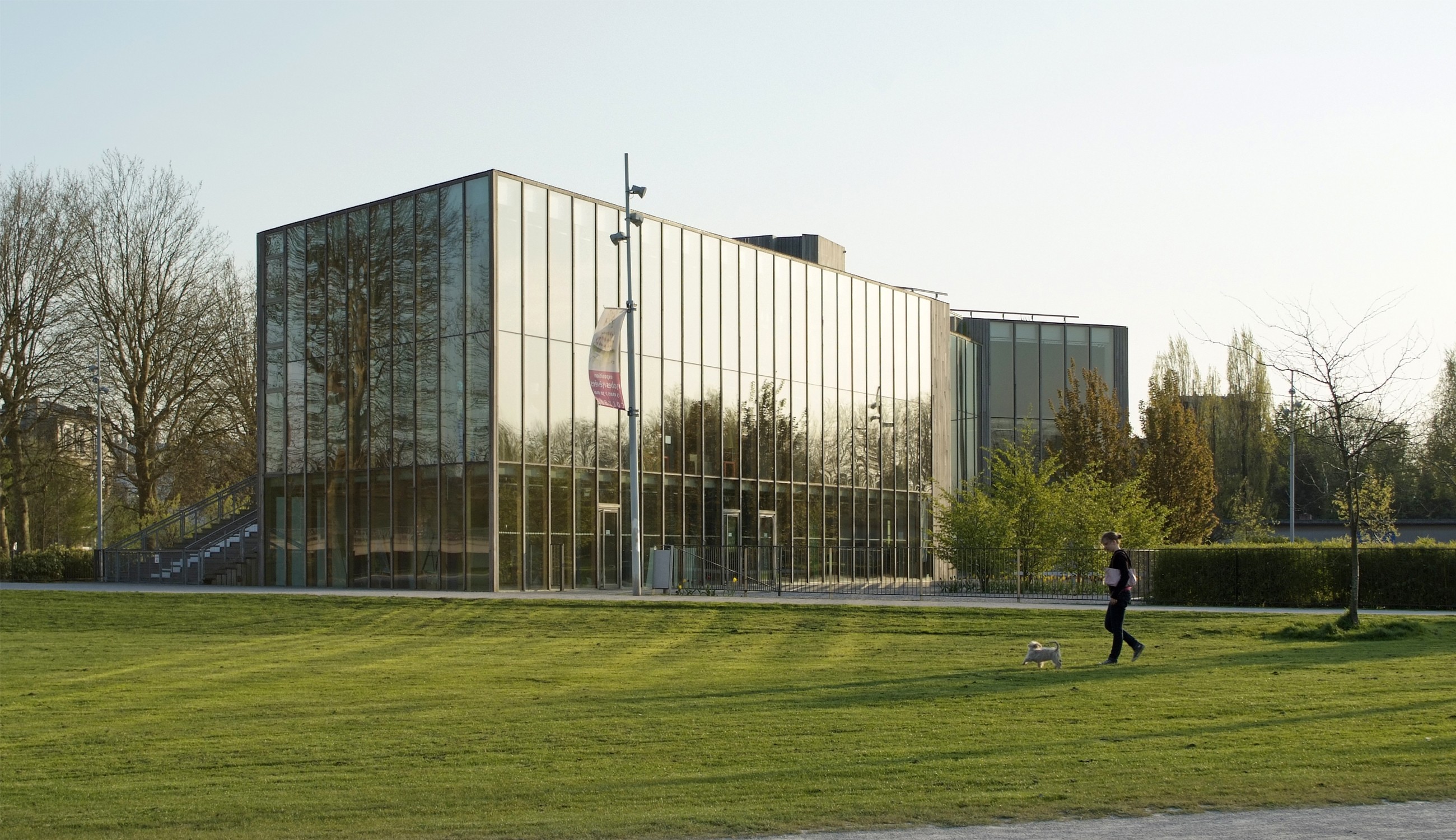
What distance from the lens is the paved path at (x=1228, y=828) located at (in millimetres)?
7824

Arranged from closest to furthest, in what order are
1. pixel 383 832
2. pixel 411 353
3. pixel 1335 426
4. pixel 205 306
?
pixel 383 832 → pixel 1335 426 → pixel 411 353 → pixel 205 306

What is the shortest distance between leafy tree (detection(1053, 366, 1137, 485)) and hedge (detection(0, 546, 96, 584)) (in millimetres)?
36119

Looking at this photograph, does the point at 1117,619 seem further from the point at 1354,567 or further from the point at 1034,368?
the point at 1034,368

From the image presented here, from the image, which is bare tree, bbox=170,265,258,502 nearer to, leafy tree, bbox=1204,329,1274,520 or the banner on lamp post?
the banner on lamp post

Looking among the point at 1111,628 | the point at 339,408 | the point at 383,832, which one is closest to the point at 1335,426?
the point at 1111,628

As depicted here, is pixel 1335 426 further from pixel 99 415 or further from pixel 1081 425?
pixel 99 415

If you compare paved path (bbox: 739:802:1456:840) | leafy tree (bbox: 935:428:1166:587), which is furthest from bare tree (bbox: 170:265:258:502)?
paved path (bbox: 739:802:1456:840)

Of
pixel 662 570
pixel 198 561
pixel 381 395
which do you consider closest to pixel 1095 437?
pixel 662 570

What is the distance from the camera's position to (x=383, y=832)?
324 inches

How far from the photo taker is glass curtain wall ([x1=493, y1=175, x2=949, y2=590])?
3884cm

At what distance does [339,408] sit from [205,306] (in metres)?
15.9

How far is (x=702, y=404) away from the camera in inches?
1773

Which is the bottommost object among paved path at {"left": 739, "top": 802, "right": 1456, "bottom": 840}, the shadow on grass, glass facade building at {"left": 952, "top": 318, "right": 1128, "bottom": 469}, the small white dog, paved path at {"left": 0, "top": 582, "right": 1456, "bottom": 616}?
paved path at {"left": 0, "top": 582, "right": 1456, "bottom": 616}

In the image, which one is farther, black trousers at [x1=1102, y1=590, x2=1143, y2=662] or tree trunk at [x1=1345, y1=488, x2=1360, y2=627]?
tree trunk at [x1=1345, y1=488, x2=1360, y2=627]
